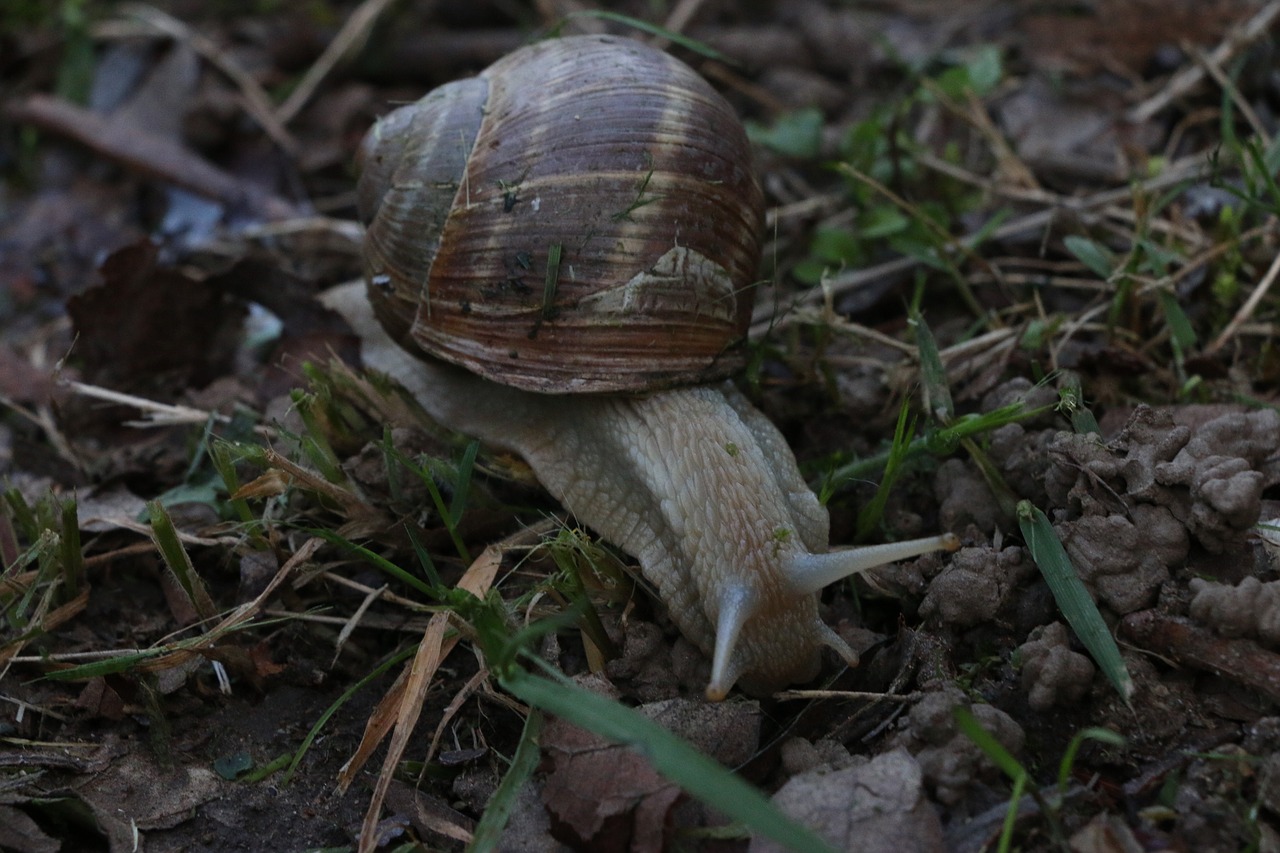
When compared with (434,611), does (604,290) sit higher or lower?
higher

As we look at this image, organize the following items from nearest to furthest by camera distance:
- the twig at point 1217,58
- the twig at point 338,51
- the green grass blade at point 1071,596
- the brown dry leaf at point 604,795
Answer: the brown dry leaf at point 604,795 < the green grass blade at point 1071,596 < the twig at point 1217,58 < the twig at point 338,51

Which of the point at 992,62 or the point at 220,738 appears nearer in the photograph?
the point at 220,738

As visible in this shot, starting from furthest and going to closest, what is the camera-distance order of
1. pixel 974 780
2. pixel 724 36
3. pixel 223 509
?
pixel 724 36 → pixel 223 509 → pixel 974 780

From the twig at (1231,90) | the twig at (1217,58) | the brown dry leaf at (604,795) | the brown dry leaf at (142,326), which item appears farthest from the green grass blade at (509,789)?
the twig at (1217,58)

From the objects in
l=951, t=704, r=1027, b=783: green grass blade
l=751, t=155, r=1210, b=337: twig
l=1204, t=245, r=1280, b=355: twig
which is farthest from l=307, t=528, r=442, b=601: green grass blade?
l=1204, t=245, r=1280, b=355: twig

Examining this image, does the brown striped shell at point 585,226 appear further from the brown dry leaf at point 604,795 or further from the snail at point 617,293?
the brown dry leaf at point 604,795

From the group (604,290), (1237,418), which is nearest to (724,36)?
(604,290)

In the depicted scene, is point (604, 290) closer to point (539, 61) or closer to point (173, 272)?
point (539, 61)

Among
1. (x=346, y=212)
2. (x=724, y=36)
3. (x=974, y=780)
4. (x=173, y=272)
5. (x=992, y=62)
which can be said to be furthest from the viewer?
(x=724, y=36)

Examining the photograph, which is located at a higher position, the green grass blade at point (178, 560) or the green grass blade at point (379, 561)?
the green grass blade at point (379, 561)
